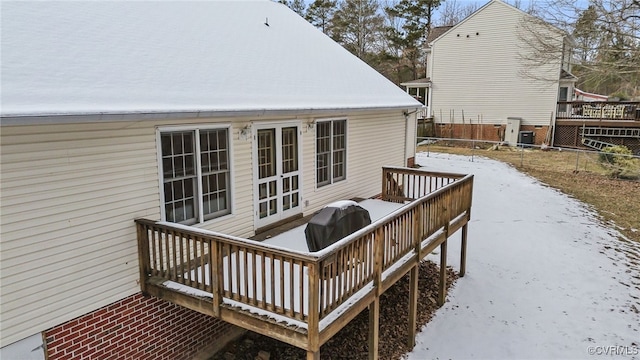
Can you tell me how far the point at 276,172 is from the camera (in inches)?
303

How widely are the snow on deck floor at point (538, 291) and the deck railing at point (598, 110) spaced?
13900 millimetres

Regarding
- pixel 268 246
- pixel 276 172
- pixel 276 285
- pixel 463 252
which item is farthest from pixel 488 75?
pixel 268 246

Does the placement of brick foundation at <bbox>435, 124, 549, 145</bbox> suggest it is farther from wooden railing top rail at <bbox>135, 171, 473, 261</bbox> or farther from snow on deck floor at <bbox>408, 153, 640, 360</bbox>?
wooden railing top rail at <bbox>135, 171, 473, 261</bbox>

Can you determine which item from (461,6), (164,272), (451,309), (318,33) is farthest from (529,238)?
(461,6)

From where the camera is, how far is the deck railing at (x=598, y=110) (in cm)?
2402

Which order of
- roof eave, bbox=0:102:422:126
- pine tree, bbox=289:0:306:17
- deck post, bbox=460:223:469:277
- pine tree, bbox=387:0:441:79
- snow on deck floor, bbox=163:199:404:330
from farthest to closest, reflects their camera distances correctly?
pine tree, bbox=289:0:306:17 → pine tree, bbox=387:0:441:79 → deck post, bbox=460:223:469:277 → snow on deck floor, bbox=163:199:404:330 → roof eave, bbox=0:102:422:126

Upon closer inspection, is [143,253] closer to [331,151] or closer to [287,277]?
[287,277]

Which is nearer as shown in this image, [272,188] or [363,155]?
[272,188]

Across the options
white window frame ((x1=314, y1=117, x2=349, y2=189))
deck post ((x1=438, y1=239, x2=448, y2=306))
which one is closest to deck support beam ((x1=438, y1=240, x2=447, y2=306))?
deck post ((x1=438, y1=239, x2=448, y2=306))

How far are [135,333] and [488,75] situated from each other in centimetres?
2633

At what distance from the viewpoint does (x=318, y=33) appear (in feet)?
39.9

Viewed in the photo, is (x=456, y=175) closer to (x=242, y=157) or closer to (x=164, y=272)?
(x=242, y=157)

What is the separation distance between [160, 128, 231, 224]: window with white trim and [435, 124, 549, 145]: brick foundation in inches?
940

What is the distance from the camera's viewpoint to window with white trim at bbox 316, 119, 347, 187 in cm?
889
